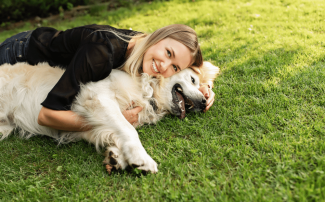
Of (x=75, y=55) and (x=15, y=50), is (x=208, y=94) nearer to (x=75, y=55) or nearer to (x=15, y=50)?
(x=75, y=55)

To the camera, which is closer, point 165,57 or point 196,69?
point 165,57

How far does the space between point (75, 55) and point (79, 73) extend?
0.23 metres

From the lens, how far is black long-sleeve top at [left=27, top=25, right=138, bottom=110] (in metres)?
2.33

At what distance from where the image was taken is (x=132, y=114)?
266 centimetres

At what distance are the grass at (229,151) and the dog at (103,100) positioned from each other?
133 millimetres

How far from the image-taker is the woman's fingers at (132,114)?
8.66 feet

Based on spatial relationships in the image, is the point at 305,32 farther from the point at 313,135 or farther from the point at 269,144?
the point at 269,144

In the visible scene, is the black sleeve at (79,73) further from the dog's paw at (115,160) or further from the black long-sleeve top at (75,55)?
the dog's paw at (115,160)

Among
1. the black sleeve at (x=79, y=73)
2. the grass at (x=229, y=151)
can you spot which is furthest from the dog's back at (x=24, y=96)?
the black sleeve at (x=79, y=73)

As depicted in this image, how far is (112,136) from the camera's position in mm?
2281

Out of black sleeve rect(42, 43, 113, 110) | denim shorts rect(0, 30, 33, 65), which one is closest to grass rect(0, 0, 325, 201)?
black sleeve rect(42, 43, 113, 110)

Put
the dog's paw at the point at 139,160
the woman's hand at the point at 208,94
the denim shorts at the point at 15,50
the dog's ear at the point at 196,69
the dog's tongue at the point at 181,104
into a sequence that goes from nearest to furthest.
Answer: the dog's paw at the point at 139,160 → the dog's tongue at the point at 181,104 → the woman's hand at the point at 208,94 → the dog's ear at the point at 196,69 → the denim shorts at the point at 15,50

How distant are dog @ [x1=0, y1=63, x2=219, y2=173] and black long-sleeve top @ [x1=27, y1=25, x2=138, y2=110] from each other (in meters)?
0.13

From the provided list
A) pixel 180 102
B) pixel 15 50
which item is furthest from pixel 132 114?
pixel 15 50
